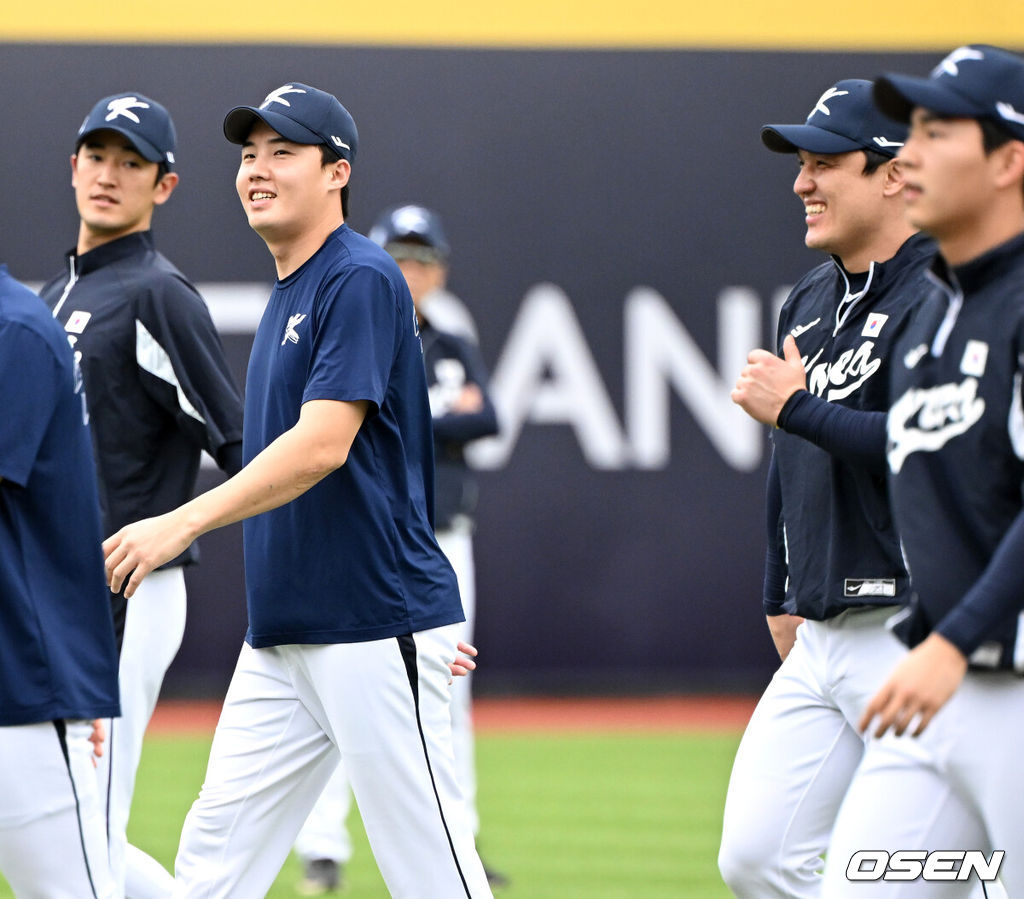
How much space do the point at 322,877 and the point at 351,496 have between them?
2.94m

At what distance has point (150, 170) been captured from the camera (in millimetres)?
5258

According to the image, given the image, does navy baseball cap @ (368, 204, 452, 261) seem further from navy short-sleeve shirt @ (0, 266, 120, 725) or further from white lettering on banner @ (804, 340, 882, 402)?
navy short-sleeve shirt @ (0, 266, 120, 725)

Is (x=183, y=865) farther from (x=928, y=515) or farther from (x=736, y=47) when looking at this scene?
(x=736, y=47)

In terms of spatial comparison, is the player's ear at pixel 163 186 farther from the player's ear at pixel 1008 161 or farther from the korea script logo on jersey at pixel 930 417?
the player's ear at pixel 1008 161

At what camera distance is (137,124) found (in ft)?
17.0

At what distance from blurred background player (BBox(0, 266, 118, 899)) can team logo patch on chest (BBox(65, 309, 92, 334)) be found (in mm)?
1325

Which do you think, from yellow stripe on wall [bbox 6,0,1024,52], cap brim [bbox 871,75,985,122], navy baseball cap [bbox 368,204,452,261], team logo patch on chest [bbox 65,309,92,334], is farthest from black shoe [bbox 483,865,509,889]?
yellow stripe on wall [bbox 6,0,1024,52]

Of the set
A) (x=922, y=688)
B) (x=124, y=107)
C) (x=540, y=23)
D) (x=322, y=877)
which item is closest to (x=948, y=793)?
(x=922, y=688)

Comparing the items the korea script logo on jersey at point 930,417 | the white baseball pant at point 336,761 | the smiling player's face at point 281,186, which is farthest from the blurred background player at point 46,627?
the korea script logo on jersey at point 930,417

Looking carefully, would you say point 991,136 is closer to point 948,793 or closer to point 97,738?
point 948,793

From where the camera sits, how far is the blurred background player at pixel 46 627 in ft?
11.5

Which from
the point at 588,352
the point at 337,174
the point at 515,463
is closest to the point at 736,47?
the point at 588,352

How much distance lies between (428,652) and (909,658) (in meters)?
1.38

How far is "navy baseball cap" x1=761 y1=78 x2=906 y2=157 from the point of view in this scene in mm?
4277
